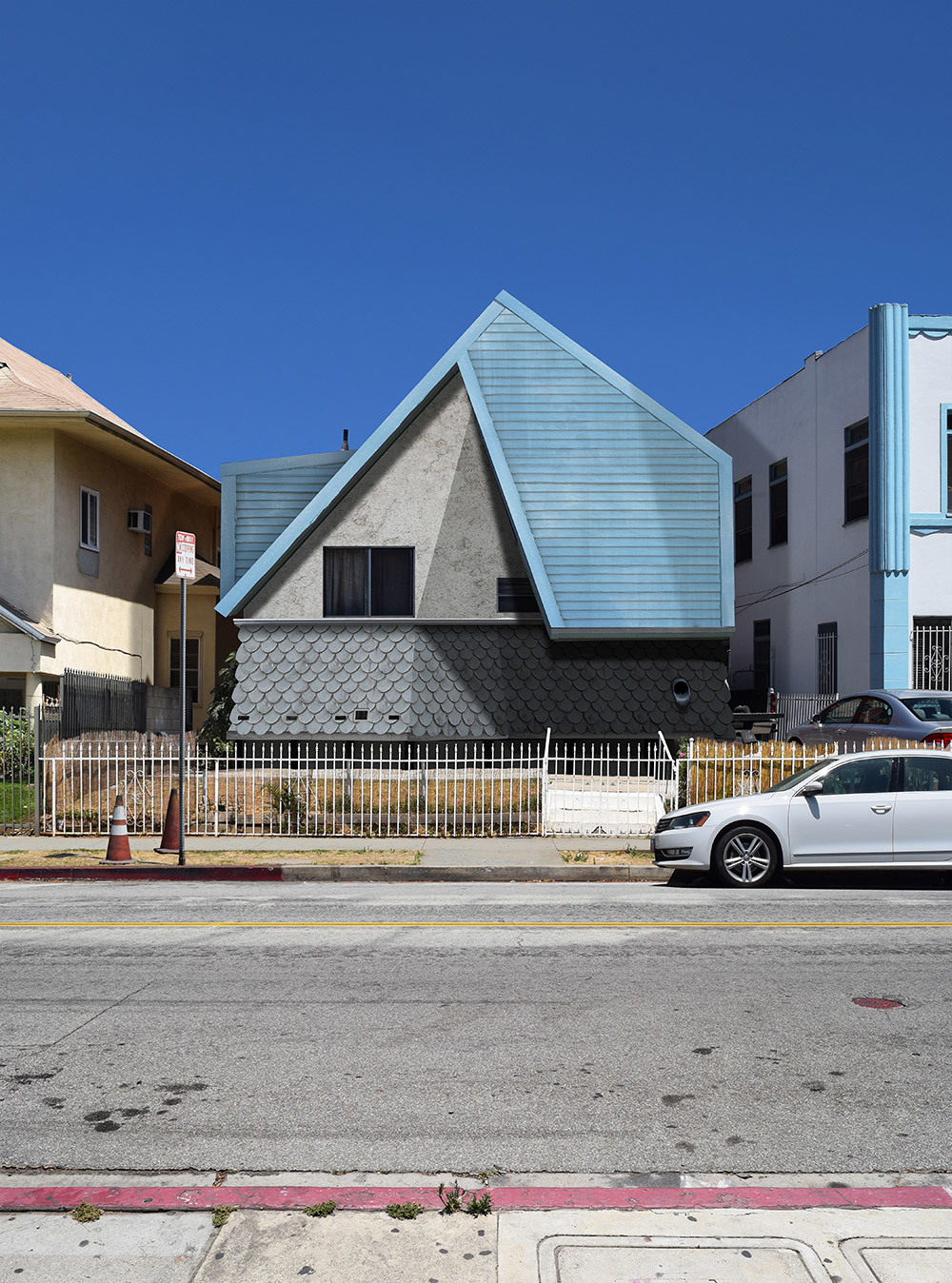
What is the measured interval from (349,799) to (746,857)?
615cm

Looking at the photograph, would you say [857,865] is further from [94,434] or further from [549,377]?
A: [94,434]

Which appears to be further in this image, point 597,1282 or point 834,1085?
point 834,1085

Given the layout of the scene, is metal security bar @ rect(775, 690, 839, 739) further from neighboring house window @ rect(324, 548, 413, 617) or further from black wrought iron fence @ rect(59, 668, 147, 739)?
black wrought iron fence @ rect(59, 668, 147, 739)

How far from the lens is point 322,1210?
416 cm

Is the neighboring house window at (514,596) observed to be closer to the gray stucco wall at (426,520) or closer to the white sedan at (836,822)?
the gray stucco wall at (426,520)

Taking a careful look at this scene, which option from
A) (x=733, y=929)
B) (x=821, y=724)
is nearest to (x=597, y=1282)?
(x=733, y=929)

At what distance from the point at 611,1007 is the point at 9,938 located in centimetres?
512

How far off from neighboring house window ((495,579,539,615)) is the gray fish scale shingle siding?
420 millimetres

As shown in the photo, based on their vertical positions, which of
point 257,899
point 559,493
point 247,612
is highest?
point 559,493

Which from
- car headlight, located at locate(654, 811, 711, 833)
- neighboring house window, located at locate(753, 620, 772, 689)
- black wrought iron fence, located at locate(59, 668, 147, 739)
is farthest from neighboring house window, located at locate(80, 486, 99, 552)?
neighboring house window, located at locate(753, 620, 772, 689)

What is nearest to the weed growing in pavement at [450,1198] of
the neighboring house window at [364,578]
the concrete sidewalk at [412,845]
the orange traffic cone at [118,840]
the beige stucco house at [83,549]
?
the concrete sidewalk at [412,845]

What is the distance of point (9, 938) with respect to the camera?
30.1 feet

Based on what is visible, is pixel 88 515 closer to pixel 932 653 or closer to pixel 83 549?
pixel 83 549

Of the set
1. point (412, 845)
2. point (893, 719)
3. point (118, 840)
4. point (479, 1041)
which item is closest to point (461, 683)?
point (412, 845)
